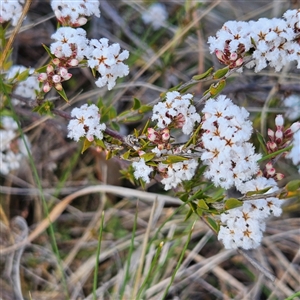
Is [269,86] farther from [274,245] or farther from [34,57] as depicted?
[34,57]

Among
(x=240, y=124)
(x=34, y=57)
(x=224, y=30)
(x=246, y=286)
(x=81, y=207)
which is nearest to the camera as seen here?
(x=240, y=124)

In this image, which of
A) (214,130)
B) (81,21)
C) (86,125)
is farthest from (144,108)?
(214,130)

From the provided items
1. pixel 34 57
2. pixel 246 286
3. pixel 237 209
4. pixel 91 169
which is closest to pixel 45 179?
pixel 91 169

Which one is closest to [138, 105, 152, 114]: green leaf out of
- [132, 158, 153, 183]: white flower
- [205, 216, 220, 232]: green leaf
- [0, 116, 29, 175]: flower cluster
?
[132, 158, 153, 183]: white flower

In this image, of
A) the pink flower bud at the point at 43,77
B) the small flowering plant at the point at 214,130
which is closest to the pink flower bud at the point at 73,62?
the small flowering plant at the point at 214,130

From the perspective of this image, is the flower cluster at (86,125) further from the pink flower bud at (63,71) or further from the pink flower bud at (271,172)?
the pink flower bud at (271,172)

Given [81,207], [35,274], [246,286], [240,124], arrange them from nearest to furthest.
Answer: [240,124]
[246,286]
[35,274]
[81,207]
